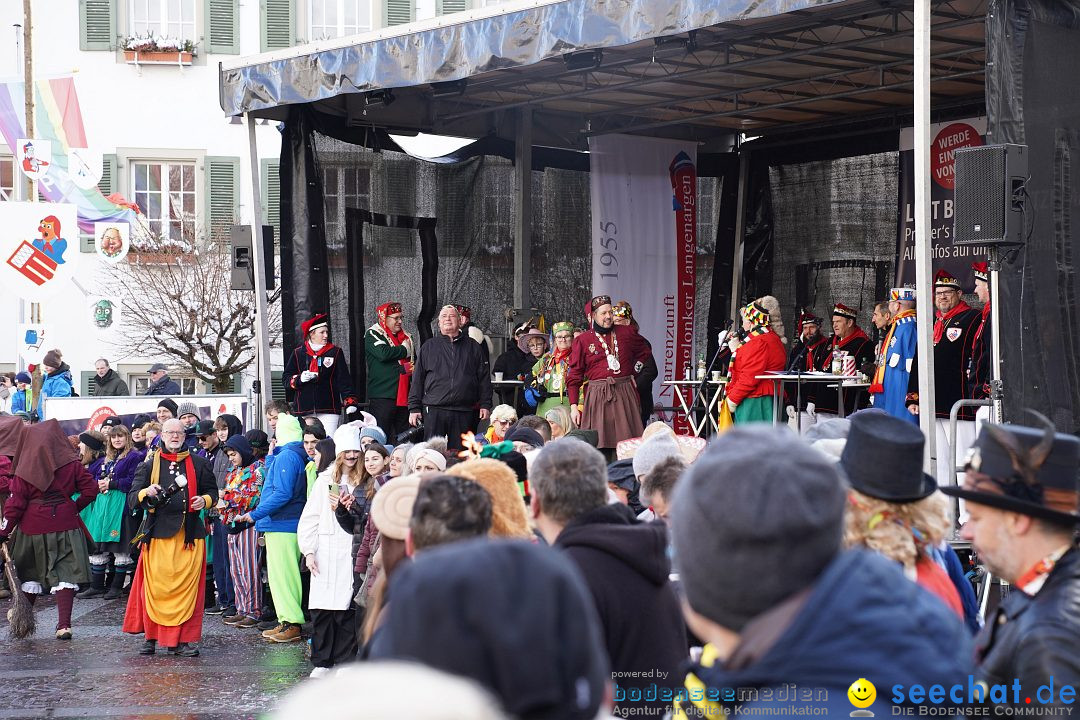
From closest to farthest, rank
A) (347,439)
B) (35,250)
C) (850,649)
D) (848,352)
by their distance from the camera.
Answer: (850,649) < (347,439) < (848,352) < (35,250)

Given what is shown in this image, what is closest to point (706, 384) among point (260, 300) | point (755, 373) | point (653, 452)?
point (755, 373)

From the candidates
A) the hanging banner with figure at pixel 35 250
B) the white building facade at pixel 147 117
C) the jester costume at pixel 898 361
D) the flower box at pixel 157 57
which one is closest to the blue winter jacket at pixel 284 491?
the jester costume at pixel 898 361

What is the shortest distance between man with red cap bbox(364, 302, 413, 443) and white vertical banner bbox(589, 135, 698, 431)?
119 inches

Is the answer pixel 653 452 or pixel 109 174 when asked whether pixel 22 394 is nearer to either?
pixel 109 174

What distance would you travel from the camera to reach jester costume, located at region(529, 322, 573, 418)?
14008mm

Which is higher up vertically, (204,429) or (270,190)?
(270,190)

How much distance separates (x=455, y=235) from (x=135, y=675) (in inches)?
322

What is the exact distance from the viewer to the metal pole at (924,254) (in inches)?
333

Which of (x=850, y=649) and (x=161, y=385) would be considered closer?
(x=850, y=649)

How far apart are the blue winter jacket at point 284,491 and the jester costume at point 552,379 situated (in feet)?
13.4

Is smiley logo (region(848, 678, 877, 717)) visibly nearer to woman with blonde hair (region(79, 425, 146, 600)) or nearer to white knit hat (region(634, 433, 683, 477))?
white knit hat (region(634, 433, 683, 477))

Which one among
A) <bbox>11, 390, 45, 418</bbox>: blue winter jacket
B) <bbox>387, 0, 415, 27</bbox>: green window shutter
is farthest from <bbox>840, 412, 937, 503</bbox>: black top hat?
<bbox>387, 0, 415, 27</bbox>: green window shutter

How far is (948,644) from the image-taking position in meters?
2.08

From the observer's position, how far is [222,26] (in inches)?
995
